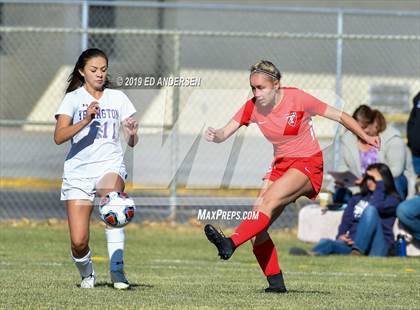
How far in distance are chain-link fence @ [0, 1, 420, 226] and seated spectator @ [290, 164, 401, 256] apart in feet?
3.65

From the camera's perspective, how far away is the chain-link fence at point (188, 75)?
1577 centimetres

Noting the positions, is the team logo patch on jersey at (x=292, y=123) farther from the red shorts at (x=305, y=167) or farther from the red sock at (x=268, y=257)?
the red sock at (x=268, y=257)

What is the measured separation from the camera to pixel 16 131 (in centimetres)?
1956

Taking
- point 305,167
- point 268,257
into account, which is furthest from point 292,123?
point 268,257

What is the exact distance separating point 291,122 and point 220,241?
1.20m

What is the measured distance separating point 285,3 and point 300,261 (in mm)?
11779

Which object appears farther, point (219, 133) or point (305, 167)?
point (219, 133)

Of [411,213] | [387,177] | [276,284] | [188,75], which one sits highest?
[276,284]

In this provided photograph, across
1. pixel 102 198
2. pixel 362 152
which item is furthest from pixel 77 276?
pixel 362 152

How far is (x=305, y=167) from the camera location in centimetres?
888

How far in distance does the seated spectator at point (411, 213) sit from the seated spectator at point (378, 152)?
2.04ft

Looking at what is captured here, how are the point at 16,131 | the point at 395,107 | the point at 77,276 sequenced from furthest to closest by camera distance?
the point at 395,107 → the point at 16,131 → the point at 77,276

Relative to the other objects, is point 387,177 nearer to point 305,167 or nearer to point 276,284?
point 276,284

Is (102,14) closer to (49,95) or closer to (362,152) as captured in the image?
(49,95)
